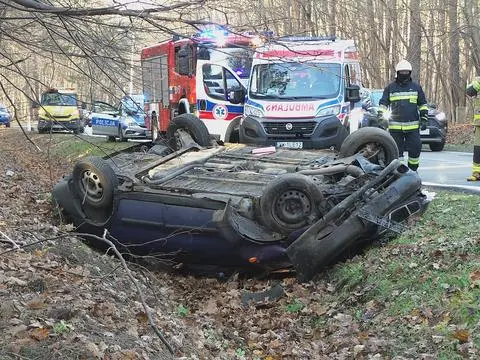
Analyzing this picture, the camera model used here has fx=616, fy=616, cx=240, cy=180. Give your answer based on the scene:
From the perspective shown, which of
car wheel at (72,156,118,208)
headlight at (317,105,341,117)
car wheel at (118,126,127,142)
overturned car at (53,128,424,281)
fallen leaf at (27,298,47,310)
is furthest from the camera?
car wheel at (118,126,127,142)

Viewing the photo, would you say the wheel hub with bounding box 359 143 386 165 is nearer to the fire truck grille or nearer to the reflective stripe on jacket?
the reflective stripe on jacket

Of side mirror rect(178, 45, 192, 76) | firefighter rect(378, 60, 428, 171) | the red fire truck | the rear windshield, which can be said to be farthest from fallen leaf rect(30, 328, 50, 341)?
side mirror rect(178, 45, 192, 76)

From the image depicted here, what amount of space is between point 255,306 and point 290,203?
43.4 inches

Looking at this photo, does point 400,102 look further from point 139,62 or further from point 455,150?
point 455,150

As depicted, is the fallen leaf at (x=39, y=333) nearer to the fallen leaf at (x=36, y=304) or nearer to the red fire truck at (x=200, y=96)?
the fallen leaf at (x=36, y=304)

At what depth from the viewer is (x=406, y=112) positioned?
9156 mm

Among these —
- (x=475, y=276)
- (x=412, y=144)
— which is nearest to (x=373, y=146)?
(x=412, y=144)

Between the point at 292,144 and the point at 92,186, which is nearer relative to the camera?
the point at 92,186

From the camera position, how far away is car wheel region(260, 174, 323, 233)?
6258 millimetres

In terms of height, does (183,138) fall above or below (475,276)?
above

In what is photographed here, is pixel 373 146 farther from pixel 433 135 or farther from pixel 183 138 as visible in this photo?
pixel 433 135

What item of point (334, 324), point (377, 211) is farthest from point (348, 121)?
point (334, 324)

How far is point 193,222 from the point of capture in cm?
645

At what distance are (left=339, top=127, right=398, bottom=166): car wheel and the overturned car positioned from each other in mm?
13
